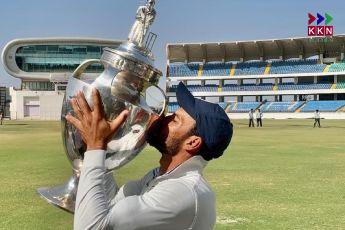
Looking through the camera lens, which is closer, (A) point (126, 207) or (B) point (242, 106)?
(A) point (126, 207)

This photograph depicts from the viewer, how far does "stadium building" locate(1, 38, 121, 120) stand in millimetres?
82875

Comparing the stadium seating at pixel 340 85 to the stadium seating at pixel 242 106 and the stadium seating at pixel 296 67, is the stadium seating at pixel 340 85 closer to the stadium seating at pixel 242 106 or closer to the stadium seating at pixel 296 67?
the stadium seating at pixel 296 67

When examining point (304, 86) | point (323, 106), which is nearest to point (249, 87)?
point (304, 86)

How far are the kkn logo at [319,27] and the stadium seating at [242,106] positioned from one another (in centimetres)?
1212

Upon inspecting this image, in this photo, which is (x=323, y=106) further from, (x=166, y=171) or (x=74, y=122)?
(x=74, y=122)

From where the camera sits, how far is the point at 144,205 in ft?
6.64

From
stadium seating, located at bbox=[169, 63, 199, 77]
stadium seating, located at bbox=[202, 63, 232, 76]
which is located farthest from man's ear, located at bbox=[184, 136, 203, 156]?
stadium seating, located at bbox=[169, 63, 199, 77]

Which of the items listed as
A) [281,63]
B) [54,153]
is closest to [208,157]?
[54,153]

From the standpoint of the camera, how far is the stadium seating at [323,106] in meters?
68.0

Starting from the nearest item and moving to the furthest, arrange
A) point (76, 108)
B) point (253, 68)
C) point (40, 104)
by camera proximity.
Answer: point (76, 108)
point (253, 68)
point (40, 104)

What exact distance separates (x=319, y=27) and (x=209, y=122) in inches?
2949

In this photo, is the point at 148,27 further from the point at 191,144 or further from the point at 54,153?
the point at 54,153

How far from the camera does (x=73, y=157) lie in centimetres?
229

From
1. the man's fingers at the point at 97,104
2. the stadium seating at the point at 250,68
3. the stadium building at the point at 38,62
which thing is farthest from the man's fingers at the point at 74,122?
the stadium building at the point at 38,62
